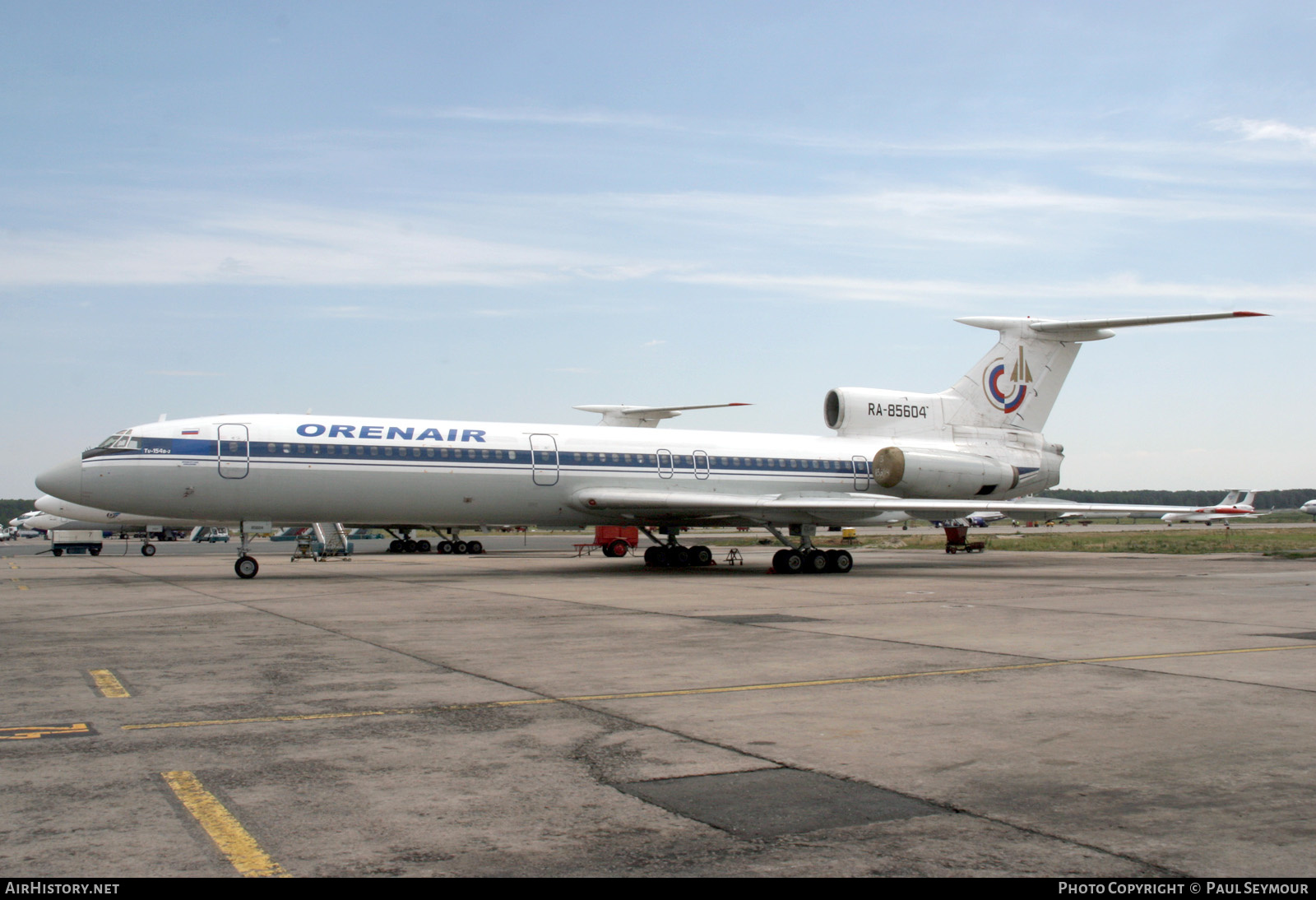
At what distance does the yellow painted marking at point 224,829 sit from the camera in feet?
13.4

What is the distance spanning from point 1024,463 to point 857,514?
668 cm

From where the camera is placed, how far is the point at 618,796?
5.14 metres

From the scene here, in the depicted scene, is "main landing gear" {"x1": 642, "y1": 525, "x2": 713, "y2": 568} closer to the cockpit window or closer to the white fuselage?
the white fuselage

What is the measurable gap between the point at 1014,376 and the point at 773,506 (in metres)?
8.76

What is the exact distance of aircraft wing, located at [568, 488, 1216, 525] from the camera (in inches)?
963

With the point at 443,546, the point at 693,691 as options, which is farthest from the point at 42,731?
the point at 443,546

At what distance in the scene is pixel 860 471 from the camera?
28172 mm

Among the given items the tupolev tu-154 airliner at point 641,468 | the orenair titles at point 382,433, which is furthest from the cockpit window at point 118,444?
the orenair titles at point 382,433

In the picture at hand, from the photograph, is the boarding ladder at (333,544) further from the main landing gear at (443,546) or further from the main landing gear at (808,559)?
the main landing gear at (808,559)

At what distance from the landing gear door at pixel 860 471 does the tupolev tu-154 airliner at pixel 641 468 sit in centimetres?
5

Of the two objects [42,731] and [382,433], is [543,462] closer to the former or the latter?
[382,433]
